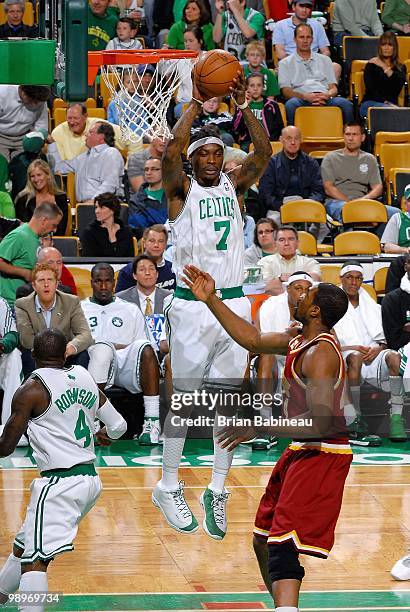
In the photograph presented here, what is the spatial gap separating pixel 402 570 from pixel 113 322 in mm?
4528

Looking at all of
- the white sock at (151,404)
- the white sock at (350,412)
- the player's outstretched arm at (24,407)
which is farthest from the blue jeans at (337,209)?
the player's outstretched arm at (24,407)

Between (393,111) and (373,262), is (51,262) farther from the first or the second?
(393,111)

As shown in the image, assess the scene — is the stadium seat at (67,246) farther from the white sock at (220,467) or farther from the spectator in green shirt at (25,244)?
the white sock at (220,467)

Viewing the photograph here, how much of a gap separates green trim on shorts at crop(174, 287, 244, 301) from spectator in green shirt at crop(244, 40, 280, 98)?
759cm

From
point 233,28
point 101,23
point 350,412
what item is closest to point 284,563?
point 350,412

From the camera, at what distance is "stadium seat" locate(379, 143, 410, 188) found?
14.6 m

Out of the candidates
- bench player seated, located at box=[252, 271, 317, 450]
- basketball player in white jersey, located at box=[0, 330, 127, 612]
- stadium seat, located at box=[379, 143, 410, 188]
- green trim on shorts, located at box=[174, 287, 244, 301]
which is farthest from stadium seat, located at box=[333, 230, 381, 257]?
basketball player in white jersey, located at box=[0, 330, 127, 612]

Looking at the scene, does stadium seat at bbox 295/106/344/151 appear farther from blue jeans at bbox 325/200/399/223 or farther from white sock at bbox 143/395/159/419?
white sock at bbox 143/395/159/419

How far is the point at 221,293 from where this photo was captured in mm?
7062

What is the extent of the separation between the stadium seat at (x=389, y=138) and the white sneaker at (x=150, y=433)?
5.13 m

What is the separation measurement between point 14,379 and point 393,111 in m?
6.46

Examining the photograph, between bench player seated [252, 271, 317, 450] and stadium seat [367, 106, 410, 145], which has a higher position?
stadium seat [367, 106, 410, 145]

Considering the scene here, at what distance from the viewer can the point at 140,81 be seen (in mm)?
9805

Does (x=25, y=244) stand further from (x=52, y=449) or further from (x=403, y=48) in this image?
(x=403, y=48)
